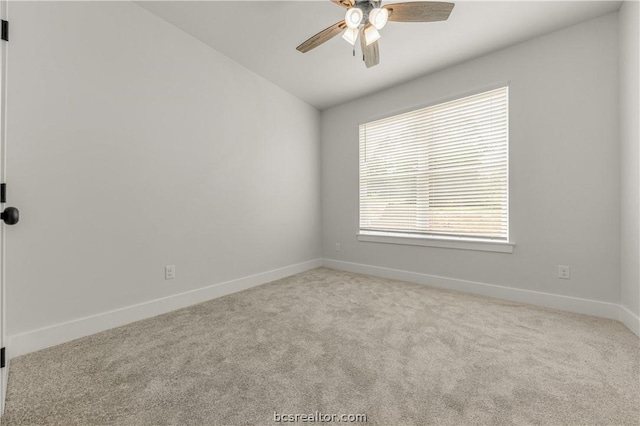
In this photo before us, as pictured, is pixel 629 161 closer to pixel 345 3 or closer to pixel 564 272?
pixel 564 272

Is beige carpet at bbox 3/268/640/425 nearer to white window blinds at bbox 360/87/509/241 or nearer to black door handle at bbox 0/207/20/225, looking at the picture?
black door handle at bbox 0/207/20/225

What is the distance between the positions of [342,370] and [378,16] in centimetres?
225

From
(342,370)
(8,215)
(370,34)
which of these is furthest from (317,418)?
(370,34)

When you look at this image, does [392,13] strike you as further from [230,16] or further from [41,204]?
[41,204]

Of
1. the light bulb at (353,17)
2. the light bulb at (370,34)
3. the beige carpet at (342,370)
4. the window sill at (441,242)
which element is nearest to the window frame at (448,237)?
the window sill at (441,242)

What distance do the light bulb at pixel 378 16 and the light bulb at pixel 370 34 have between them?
0.36 ft

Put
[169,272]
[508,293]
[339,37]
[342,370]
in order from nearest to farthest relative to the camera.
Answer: [342,370] → [169,272] → [339,37] → [508,293]

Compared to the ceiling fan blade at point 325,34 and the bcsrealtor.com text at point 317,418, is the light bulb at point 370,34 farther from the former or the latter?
the bcsrealtor.com text at point 317,418

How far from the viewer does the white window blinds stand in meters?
2.72

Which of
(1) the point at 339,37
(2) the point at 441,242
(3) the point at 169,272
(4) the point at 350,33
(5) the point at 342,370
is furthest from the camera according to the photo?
(2) the point at 441,242

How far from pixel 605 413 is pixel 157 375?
2.22 meters

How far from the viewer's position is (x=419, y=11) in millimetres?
1699

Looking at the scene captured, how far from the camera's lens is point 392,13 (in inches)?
68.9

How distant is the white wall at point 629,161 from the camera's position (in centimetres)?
188
